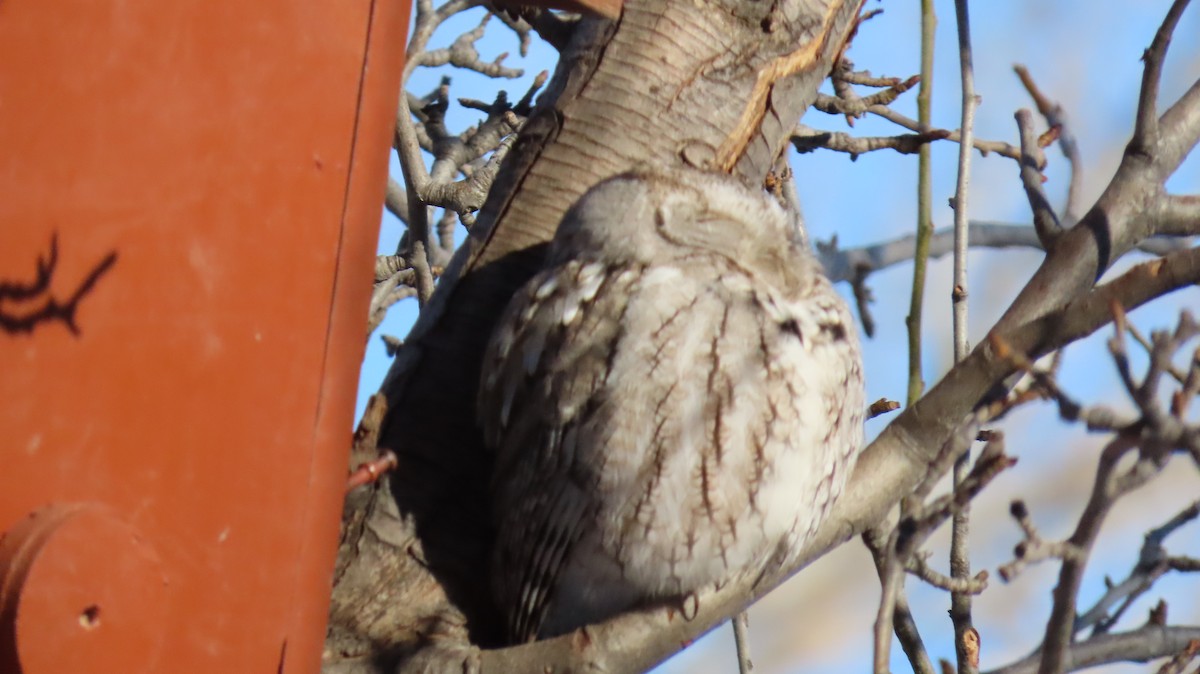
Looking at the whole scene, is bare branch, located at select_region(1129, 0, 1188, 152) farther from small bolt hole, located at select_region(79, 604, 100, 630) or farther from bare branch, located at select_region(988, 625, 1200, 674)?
small bolt hole, located at select_region(79, 604, 100, 630)

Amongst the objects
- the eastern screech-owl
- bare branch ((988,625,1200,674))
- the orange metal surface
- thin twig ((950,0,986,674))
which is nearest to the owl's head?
the eastern screech-owl

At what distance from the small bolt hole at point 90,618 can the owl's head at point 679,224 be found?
3.36 ft

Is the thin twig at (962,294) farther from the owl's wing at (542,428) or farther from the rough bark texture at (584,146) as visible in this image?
the owl's wing at (542,428)

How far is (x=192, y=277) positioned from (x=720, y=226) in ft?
3.25

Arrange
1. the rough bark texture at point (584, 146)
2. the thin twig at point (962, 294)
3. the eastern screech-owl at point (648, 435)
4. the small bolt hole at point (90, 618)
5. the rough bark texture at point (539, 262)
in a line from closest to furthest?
the small bolt hole at point (90, 618), the rough bark texture at point (539, 262), the eastern screech-owl at point (648, 435), the rough bark texture at point (584, 146), the thin twig at point (962, 294)

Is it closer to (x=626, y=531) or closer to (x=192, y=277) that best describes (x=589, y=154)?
(x=626, y=531)

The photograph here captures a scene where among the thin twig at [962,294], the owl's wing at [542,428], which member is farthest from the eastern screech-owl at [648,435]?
the thin twig at [962,294]

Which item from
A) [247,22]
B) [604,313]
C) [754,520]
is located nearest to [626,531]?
[754,520]

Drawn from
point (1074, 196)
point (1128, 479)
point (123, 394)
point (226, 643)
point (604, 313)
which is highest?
point (1074, 196)

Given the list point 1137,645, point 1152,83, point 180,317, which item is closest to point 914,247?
point 1152,83

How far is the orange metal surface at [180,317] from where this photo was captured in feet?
4.23

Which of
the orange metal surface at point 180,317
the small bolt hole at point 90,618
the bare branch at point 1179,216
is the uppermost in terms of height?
the bare branch at point 1179,216

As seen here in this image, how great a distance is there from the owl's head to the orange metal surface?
53 cm

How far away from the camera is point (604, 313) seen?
1974mm
